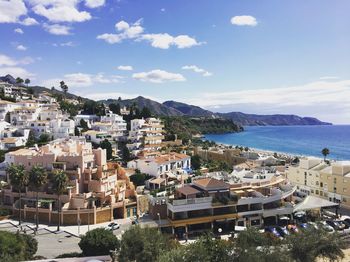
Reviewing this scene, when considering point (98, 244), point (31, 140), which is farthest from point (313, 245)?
point (31, 140)

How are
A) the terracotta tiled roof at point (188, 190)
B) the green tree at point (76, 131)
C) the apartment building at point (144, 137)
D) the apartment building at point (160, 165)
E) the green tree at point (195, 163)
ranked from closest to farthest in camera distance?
the terracotta tiled roof at point (188, 190) < the apartment building at point (160, 165) < the green tree at point (195, 163) < the apartment building at point (144, 137) < the green tree at point (76, 131)

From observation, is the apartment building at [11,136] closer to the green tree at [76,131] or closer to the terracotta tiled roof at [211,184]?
the green tree at [76,131]

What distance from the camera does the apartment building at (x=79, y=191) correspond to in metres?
47.2

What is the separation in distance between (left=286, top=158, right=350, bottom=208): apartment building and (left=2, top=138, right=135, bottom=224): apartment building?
31354mm

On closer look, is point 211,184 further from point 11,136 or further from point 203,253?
point 11,136

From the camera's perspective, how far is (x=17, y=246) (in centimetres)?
3092

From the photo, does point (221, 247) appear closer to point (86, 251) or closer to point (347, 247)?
point (86, 251)

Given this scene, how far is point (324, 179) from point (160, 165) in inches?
1216

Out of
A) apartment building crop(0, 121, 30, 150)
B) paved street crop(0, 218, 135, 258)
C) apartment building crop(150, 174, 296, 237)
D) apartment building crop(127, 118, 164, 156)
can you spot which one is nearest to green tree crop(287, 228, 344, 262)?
apartment building crop(150, 174, 296, 237)

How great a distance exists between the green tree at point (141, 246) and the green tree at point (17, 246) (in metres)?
8.99

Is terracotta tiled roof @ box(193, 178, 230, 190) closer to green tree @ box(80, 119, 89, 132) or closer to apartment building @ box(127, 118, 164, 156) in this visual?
apartment building @ box(127, 118, 164, 156)

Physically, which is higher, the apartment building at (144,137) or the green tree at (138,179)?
the apartment building at (144,137)

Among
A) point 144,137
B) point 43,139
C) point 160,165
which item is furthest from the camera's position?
point 144,137

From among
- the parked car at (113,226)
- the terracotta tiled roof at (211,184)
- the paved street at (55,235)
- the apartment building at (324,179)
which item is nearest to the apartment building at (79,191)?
the paved street at (55,235)
